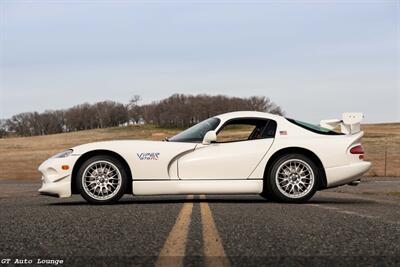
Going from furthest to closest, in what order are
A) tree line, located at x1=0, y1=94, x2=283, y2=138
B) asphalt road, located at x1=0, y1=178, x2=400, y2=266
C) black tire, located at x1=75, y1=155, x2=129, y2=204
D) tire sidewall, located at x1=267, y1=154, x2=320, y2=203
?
tree line, located at x1=0, y1=94, x2=283, y2=138 < tire sidewall, located at x1=267, y1=154, x2=320, y2=203 < black tire, located at x1=75, y1=155, x2=129, y2=204 < asphalt road, located at x1=0, y1=178, x2=400, y2=266

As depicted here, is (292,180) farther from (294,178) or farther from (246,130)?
(246,130)

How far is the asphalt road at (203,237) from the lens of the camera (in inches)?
147

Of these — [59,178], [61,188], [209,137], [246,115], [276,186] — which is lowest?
[276,186]

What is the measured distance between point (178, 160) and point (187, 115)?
118 metres

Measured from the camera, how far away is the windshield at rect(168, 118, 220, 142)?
8.73 m

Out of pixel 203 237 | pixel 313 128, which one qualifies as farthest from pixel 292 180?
pixel 203 237

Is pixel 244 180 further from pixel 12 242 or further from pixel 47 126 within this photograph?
pixel 47 126

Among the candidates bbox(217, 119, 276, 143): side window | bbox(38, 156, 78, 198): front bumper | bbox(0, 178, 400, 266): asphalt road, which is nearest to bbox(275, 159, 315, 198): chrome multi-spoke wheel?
bbox(217, 119, 276, 143): side window

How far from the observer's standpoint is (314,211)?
22.7ft

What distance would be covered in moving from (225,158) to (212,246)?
14.4 feet

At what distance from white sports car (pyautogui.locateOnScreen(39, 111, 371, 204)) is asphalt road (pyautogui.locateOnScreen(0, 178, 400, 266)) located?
1.45 metres

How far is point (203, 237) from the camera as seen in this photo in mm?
4609

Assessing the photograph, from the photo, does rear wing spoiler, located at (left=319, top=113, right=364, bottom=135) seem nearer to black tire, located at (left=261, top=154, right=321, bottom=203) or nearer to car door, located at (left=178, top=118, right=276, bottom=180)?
black tire, located at (left=261, top=154, right=321, bottom=203)

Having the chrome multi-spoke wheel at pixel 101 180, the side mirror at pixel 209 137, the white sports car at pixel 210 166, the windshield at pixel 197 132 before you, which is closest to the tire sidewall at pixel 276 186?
the white sports car at pixel 210 166
